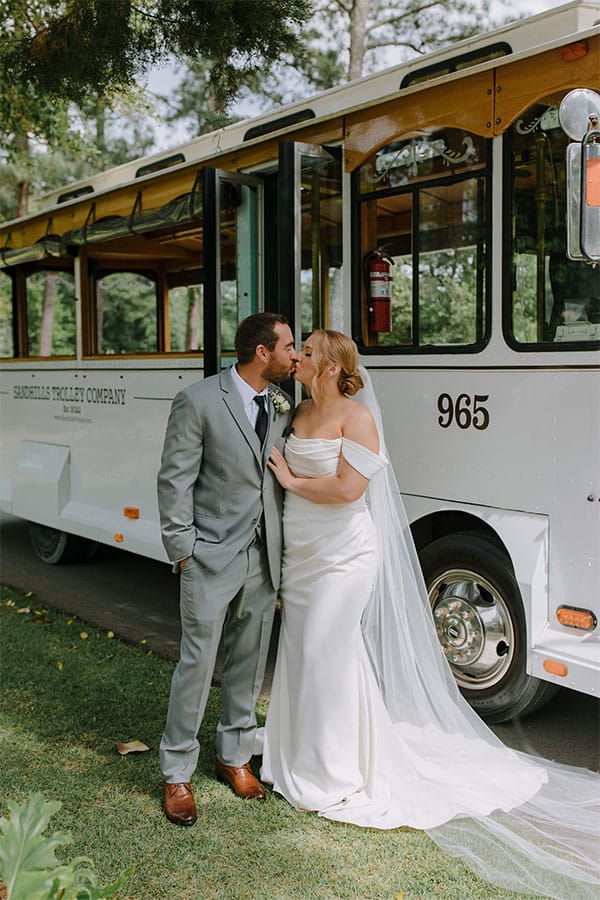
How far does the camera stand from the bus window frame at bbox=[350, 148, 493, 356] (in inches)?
180

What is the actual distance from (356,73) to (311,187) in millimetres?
9112

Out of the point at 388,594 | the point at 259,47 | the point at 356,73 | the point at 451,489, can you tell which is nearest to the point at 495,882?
the point at 388,594

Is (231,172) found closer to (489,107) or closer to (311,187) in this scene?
(311,187)

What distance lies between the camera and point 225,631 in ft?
13.5

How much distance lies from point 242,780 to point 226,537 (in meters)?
1.01

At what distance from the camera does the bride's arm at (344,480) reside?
3.94 meters

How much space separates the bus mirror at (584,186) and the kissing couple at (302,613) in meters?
0.99

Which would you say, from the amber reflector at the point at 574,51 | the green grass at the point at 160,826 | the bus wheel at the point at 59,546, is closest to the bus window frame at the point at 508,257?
the amber reflector at the point at 574,51

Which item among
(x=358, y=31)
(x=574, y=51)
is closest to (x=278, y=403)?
(x=574, y=51)

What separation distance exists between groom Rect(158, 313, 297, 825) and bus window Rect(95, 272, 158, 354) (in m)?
3.71

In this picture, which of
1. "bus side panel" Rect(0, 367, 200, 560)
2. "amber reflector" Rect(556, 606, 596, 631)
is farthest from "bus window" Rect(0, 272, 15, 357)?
"amber reflector" Rect(556, 606, 596, 631)

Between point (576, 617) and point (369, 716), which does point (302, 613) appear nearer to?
point (369, 716)

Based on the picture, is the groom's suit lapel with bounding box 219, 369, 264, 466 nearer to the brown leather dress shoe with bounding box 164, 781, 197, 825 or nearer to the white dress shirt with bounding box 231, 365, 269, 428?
the white dress shirt with bounding box 231, 365, 269, 428

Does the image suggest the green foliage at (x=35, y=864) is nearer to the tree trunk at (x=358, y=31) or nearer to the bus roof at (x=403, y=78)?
the bus roof at (x=403, y=78)
